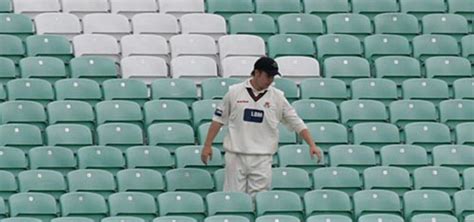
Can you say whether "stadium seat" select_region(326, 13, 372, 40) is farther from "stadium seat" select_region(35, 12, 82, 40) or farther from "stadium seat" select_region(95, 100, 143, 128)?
"stadium seat" select_region(95, 100, 143, 128)

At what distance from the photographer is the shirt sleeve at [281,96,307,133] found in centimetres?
1276

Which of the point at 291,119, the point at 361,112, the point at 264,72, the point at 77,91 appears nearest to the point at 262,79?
the point at 264,72

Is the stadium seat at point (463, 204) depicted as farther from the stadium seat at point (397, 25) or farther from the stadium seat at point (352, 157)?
the stadium seat at point (397, 25)

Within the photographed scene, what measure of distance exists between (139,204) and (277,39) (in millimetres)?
3644

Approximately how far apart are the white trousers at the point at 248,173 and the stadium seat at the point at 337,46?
2.76 metres

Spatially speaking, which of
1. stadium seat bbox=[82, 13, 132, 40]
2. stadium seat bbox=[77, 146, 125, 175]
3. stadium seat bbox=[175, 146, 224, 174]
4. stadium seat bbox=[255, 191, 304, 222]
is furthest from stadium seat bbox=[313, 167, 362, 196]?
stadium seat bbox=[82, 13, 132, 40]

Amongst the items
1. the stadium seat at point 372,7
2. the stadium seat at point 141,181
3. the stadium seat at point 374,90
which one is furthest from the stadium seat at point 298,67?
the stadium seat at point 141,181

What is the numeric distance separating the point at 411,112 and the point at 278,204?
8.37 ft

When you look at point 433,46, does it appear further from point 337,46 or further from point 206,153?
point 206,153

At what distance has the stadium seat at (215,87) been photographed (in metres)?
14.3

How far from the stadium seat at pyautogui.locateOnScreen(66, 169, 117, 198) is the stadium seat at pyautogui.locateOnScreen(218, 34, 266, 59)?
9.33ft

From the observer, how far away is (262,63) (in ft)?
40.8

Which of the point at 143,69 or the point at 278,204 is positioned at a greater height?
the point at 143,69

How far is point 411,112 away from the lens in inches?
563
